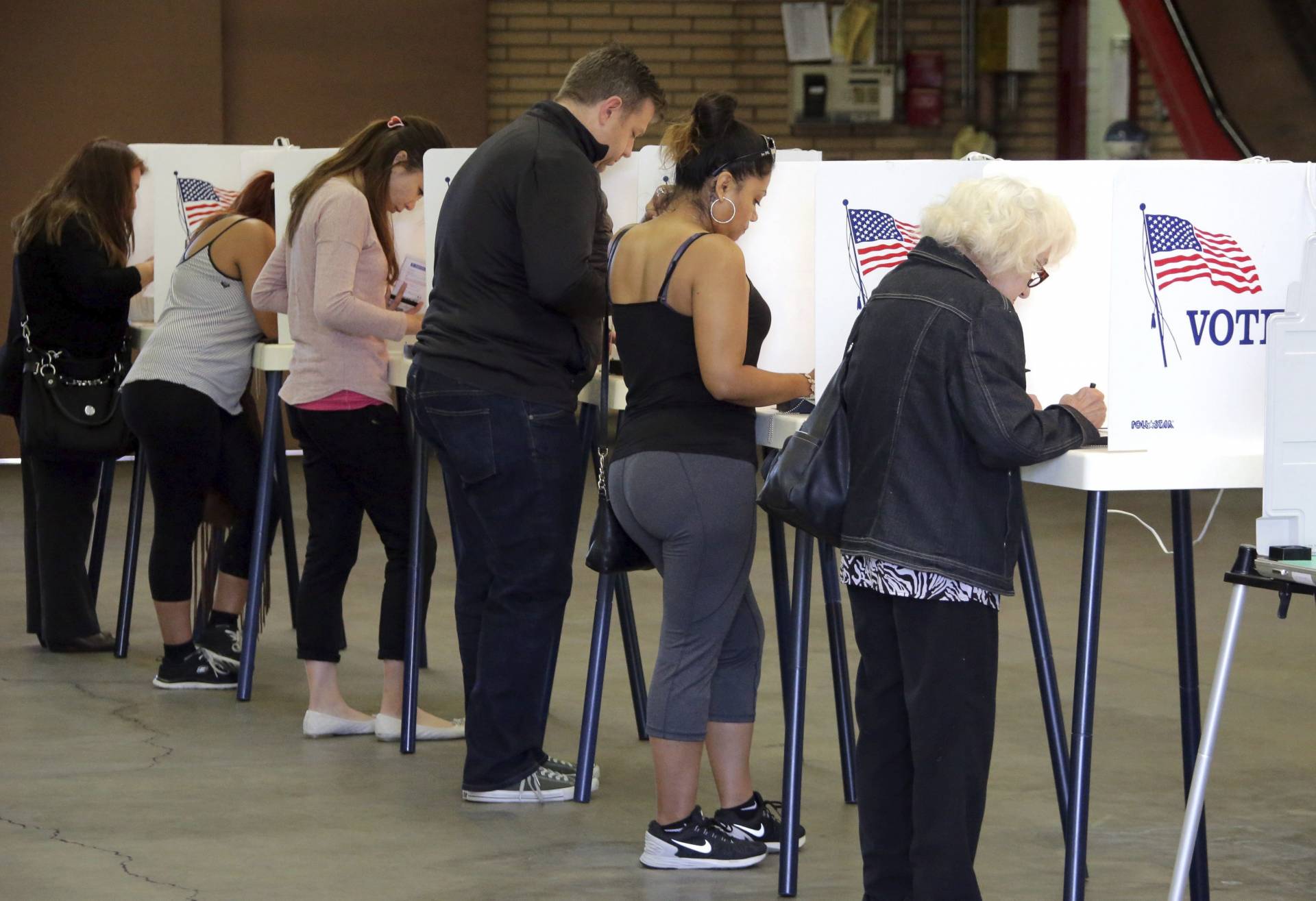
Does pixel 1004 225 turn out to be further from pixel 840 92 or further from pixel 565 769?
pixel 840 92

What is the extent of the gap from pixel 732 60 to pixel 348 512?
651 centimetres

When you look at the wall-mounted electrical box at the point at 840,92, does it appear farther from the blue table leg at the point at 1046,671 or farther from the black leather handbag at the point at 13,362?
the blue table leg at the point at 1046,671

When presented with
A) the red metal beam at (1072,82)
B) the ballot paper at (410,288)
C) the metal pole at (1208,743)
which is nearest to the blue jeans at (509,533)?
the ballot paper at (410,288)

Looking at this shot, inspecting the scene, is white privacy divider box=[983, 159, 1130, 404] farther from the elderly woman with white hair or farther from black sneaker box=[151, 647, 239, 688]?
black sneaker box=[151, 647, 239, 688]

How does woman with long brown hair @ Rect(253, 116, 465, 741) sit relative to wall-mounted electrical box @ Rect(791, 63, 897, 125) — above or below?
below

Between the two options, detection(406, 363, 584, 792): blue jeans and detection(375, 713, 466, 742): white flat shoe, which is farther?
detection(375, 713, 466, 742): white flat shoe

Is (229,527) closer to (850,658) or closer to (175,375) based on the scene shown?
(175,375)

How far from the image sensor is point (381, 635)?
4270mm

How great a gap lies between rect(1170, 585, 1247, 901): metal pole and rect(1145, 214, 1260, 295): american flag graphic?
47cm

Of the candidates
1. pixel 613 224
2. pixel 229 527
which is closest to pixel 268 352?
pixel 229 527

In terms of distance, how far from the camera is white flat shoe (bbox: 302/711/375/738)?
430cm

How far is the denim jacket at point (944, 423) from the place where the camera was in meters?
2.51

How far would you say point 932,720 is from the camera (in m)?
2.62

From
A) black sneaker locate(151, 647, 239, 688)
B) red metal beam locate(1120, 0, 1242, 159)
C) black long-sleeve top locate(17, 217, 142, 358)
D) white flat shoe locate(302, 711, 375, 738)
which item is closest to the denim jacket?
white flat shoe locate(302, 711, 375, 738)
